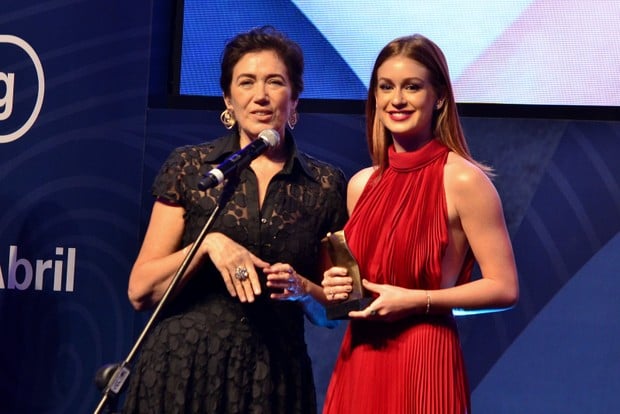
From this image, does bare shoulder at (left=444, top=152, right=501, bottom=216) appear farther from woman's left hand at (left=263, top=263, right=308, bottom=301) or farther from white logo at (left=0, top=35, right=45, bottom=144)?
white logo at (left=0, top=35, right=45, bottom=144)

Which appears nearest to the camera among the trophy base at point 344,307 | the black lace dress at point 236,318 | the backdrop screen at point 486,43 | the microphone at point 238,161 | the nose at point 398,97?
the microphone at point 238,161

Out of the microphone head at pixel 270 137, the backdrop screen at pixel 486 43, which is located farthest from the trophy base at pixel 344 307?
the backdrop screen at pixel 486 43

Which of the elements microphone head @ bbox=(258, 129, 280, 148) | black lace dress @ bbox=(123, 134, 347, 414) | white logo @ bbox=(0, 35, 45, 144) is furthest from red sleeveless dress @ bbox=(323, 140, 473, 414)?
white logo @ bbox=(0, 35, 45, 144)

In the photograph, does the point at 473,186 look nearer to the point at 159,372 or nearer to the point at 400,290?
the point at 400,290

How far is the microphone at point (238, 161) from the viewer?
2.43 m

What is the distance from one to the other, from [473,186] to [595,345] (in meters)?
1.77

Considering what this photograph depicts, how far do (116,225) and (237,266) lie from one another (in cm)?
160

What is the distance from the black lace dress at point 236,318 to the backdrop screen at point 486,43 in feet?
4.70

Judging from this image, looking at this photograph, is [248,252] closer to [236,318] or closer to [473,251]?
[236,318]

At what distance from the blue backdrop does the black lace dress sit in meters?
1.23

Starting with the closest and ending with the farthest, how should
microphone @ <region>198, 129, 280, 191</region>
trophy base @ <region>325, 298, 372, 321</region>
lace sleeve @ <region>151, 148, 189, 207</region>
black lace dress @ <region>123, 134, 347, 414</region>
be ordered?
microphone @ <region>198, 129, 280, 191</region> → trophy base @ <region>325, 298, 372, 321</region> → black lace dress @ <region>123, 134, 347, 414</region> → lace sleeve @ <region>151, 148, 189, 207</region>

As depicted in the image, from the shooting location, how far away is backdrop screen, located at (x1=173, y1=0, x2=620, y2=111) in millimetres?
4262

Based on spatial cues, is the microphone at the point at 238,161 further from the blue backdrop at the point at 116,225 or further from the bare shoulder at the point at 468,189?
the blue backdrop at the point at 116,225

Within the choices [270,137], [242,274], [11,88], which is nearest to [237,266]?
[242,274]
